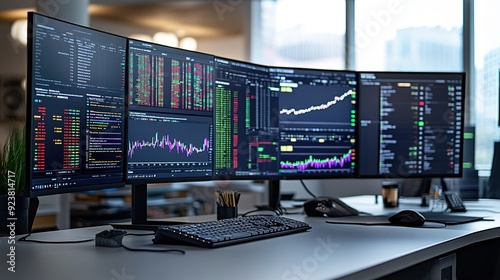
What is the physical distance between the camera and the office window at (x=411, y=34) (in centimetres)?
430

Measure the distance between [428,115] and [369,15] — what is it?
237 centimetres

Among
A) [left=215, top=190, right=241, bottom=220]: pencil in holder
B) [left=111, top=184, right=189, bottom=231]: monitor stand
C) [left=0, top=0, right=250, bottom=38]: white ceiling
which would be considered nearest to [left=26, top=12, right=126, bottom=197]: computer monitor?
[left=111, top=184, right=189, bottom=231]: monitor stand

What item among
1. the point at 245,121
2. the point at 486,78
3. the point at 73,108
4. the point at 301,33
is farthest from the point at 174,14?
the point at 73,108

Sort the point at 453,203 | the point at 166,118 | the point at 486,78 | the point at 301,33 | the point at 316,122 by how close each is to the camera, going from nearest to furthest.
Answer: the point at 166,118 < the point at 316,122 < the point at 453,203 < the point at 486,78 < the point at 301,33

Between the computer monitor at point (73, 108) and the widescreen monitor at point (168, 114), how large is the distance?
0.18 ft

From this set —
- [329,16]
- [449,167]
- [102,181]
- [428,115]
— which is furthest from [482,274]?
[329,16]

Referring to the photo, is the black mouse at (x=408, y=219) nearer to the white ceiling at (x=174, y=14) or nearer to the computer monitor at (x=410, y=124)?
the computer monitor at (x=410, y=124)

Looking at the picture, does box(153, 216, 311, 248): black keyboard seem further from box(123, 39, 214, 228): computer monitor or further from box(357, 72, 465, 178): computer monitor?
box(357, 72, 465, 178): computer monitor

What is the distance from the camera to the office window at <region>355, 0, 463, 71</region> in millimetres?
4301

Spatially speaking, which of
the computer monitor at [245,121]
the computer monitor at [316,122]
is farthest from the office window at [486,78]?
the computer monitor at [245,121]

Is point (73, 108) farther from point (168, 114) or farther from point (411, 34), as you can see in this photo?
point (411, 34)

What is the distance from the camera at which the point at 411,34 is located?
452 centimetres

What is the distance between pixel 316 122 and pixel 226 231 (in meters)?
0.92

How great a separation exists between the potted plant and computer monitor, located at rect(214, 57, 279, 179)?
61cm
